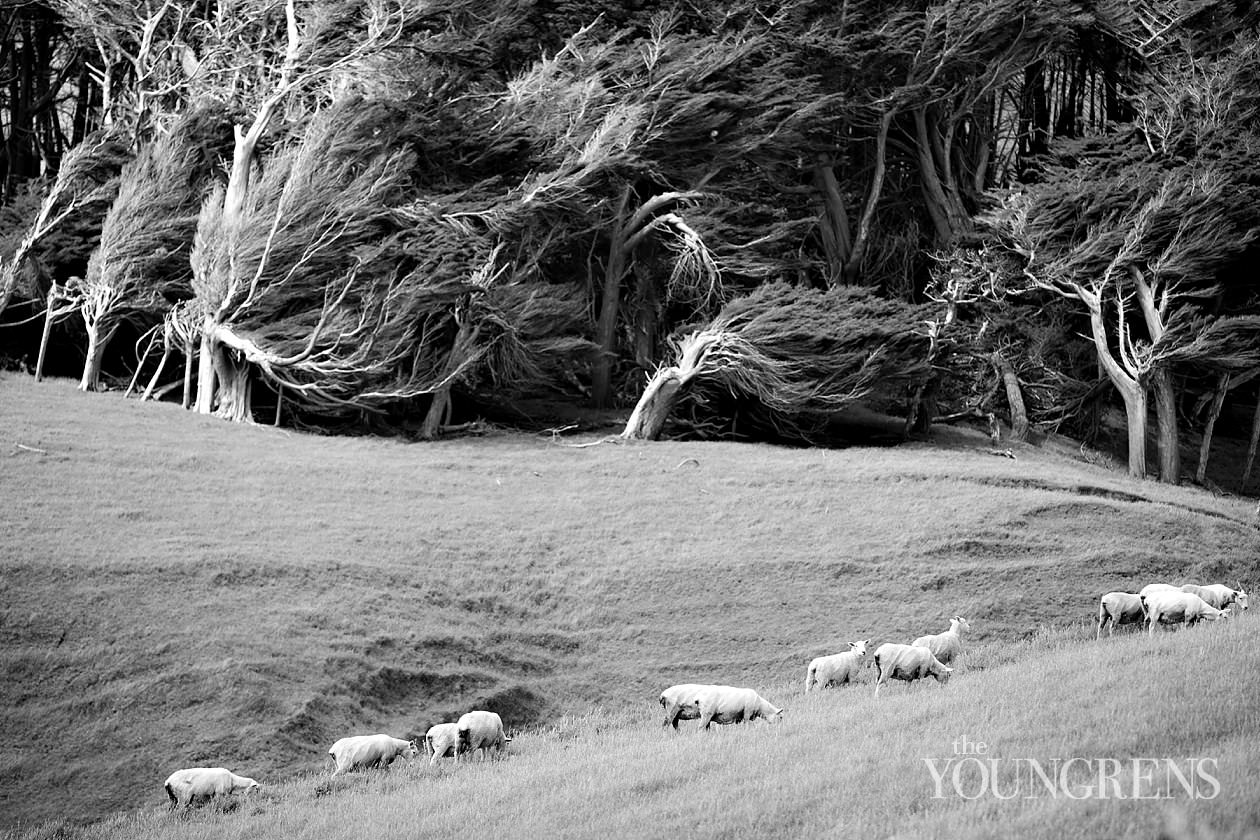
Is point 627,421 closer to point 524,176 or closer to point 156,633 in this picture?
point 524,176

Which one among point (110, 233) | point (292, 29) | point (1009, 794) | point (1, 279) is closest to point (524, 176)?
point (292, 29)

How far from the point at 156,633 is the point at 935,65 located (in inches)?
1101

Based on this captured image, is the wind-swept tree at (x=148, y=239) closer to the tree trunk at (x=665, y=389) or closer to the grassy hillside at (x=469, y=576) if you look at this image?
the grassy hillside at (x=469, y=576)

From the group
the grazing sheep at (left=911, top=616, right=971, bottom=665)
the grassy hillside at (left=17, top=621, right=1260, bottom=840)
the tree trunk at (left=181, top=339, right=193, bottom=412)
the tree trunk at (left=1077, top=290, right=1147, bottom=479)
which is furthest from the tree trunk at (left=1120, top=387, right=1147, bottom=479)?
the tree trunk at (left=181, top=339, right=193, bottom=412)

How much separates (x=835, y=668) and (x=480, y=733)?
466 cm

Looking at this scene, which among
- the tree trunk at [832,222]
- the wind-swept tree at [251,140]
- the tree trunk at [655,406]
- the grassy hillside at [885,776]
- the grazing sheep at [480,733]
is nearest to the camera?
the grassy hillside at [885,776]

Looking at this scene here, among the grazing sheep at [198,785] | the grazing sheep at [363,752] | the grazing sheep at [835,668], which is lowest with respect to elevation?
the grazing sheep at [198,785]

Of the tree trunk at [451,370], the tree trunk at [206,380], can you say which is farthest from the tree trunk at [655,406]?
the tree trunk at [206,380]

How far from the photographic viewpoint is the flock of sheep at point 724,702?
1323 centimetres

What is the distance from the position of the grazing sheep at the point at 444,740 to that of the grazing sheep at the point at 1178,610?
9096 millimetres

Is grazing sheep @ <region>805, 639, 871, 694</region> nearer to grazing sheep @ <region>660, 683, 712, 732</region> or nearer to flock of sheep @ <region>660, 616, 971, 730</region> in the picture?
flock of sheep @ <region>660, 616, 971, 730</region>

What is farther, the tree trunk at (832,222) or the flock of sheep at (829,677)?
the tree trunk at (832,222)

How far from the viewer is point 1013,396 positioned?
36.7 meters

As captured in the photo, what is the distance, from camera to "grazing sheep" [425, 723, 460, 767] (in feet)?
46.6
